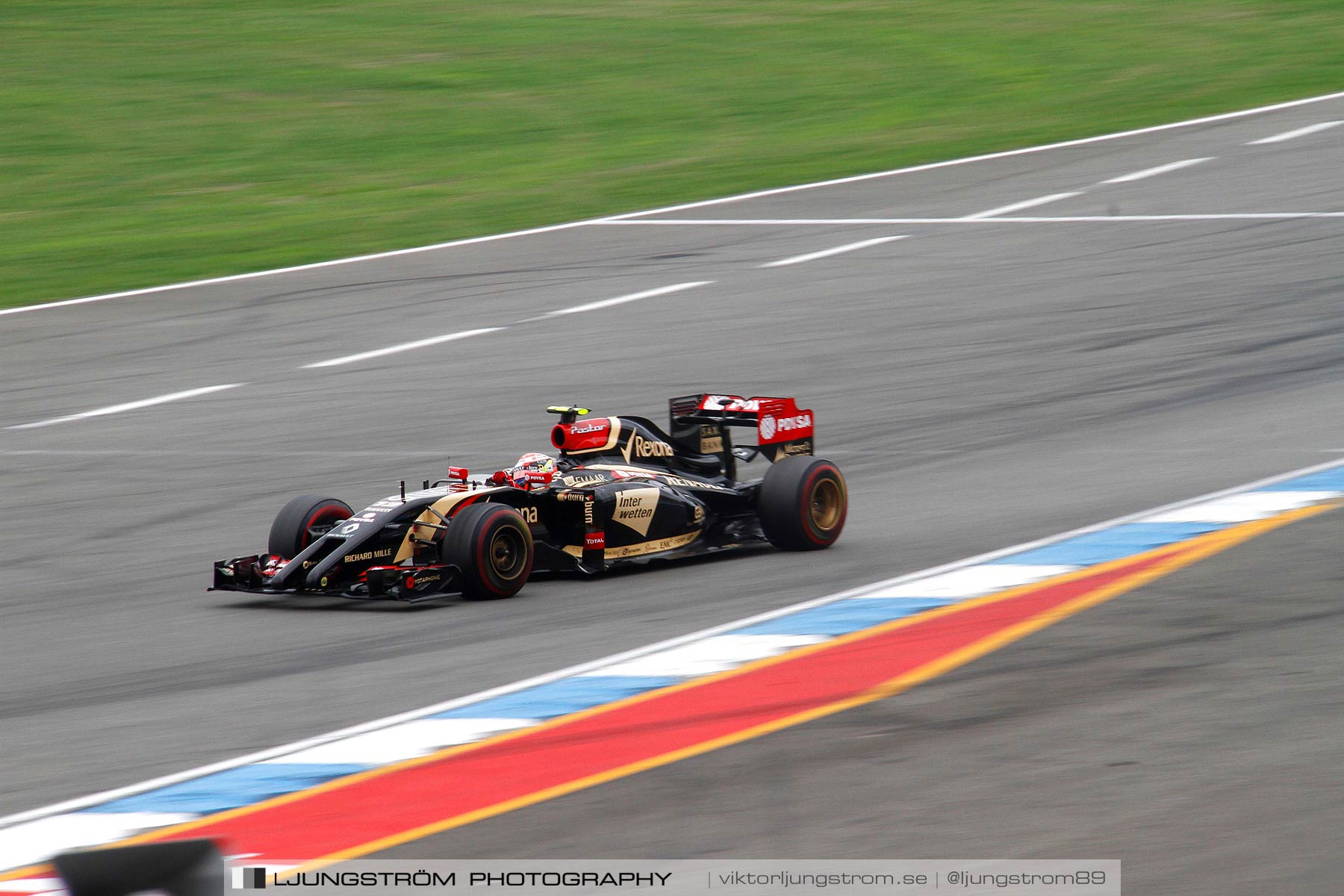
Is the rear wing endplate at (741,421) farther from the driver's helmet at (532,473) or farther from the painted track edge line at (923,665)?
the painted track edge line at (923,665)

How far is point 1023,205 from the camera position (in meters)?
22.2

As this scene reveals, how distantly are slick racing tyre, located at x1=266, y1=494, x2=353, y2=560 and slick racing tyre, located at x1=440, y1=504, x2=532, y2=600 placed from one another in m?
0.84

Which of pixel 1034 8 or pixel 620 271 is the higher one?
pixel 1034 8

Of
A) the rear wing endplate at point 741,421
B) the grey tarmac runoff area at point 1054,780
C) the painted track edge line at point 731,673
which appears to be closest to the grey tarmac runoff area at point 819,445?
the grey tarmac runoff area at point 1054,780

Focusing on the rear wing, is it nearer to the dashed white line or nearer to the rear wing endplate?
the rear wing endplate

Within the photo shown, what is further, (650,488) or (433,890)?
(650,488)

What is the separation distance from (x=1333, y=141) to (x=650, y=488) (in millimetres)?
17924

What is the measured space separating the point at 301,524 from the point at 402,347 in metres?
7.38

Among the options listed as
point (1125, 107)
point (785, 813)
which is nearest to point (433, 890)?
point (785, 813)

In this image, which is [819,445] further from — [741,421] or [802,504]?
[802,504]

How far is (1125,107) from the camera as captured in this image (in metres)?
28.2

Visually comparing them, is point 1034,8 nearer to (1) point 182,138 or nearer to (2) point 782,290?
(1) point 182,138

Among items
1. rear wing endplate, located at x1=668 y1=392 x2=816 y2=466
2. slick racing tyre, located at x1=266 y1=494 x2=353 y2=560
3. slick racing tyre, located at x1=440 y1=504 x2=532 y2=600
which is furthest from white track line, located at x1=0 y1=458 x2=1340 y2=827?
slick racing tyre, located at x1=266 y1=494 x2=353 y2=560

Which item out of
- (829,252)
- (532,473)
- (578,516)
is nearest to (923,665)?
(578,516)
